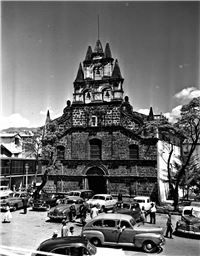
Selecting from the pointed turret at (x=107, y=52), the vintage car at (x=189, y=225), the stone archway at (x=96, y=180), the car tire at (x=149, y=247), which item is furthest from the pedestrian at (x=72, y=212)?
the pointed turret at (x=107, y=52)

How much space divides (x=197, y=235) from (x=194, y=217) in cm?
136

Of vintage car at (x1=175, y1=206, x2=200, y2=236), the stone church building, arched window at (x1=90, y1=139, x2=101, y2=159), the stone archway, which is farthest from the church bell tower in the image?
vintage car at (x1=175, y1=206, x2=200, y2=236)

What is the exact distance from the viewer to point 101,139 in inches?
1179

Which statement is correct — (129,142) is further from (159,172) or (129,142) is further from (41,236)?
(41,236)

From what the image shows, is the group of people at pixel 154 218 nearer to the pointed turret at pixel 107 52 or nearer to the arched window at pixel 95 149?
the arched window at pixel 95 149

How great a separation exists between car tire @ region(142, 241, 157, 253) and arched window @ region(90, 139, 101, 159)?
17592 millimetres

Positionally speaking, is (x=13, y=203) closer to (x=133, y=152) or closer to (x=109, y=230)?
(x=109, y=230)

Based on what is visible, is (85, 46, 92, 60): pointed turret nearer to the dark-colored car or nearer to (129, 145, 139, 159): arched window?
(129, 145, 139, 159): arched window

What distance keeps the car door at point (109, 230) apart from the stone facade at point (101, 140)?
49.2 ft

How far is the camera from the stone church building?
28.4 metres

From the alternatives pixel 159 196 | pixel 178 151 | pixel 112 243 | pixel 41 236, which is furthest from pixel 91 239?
pixel 178 151

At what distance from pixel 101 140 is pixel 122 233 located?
17368mm

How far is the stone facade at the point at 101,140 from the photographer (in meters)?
28.4

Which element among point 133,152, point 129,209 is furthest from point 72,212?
point 133,152
